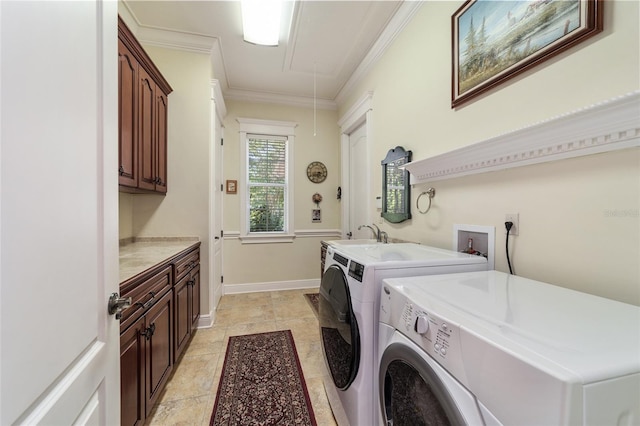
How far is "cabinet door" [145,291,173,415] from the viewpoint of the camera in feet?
4.42

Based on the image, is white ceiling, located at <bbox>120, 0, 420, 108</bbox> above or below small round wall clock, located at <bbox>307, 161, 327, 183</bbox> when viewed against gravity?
above

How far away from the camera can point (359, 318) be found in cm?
109

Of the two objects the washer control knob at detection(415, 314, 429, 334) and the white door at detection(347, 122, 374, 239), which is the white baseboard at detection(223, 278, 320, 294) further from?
the washer control knob at detection(415, 314, 429, 334)

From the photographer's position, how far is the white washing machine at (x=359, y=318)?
107 centimetres

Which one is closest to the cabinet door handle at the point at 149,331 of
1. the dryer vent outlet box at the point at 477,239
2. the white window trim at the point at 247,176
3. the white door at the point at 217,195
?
the white door at the point at 217,195

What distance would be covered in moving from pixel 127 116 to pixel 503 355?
233 cm

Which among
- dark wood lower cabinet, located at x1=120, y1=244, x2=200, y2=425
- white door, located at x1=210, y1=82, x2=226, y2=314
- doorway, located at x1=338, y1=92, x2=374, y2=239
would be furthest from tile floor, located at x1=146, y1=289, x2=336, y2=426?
doorway, located at x1=338, y1=92, x2=374, y2=239

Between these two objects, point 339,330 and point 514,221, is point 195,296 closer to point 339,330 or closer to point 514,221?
point 339,330

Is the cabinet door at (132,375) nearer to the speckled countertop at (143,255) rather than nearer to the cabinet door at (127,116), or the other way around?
the speckled countertop at (143,255)

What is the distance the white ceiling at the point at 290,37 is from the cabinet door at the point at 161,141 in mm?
637

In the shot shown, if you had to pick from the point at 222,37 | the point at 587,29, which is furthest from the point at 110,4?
the point at 222,37

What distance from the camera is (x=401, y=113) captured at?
221cm

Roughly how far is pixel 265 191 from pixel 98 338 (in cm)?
315

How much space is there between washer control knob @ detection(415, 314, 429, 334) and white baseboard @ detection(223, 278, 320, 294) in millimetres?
3193
